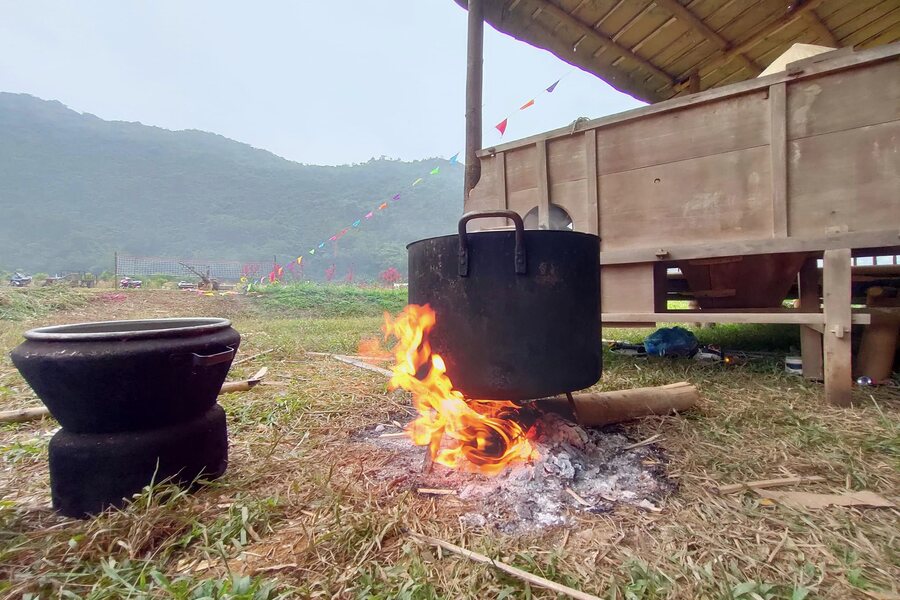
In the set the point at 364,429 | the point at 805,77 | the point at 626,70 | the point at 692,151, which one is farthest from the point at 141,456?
the point at 626,70

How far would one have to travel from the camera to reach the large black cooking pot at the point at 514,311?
1.78 m

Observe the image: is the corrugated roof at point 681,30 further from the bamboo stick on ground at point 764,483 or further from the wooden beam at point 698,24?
the bamboo stick on ground at point 764,483

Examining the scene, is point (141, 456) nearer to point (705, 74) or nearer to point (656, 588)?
point (656, 588)

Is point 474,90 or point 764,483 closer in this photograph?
point 764,483

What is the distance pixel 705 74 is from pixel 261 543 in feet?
21.2

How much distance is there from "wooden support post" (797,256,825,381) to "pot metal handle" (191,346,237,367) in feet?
12.7

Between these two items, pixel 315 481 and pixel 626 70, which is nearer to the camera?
pixel 315 481

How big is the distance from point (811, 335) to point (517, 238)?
2.86 metres

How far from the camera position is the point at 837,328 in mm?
2621

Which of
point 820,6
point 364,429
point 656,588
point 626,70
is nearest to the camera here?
point 656,588

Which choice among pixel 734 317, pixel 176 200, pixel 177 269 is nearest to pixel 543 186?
pixel 734 317

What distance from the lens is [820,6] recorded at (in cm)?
418

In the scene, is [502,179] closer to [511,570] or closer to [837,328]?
[837,328]

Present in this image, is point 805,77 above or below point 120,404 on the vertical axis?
above
